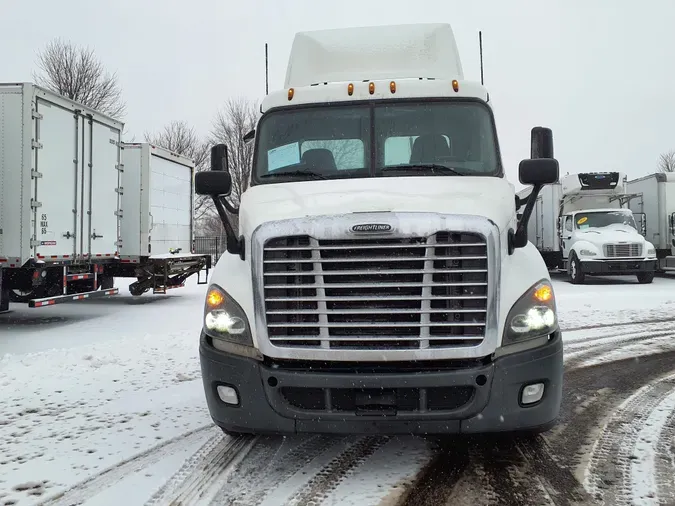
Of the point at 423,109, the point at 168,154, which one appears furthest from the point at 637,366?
the point at 168,154

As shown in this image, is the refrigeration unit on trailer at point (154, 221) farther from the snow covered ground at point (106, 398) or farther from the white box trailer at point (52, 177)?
the snow covered ground at point (106, 398)

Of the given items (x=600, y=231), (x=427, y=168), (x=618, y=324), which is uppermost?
(x=600, y=231)

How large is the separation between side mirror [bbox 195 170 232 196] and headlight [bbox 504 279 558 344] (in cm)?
229

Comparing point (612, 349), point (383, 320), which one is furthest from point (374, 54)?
point (612, 349)

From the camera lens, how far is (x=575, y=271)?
17.7m

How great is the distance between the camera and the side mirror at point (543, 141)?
4.46m

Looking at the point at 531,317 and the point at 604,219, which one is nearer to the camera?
the point at 531,317

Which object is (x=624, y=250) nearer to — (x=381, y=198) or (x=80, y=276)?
(x=80, y=276)

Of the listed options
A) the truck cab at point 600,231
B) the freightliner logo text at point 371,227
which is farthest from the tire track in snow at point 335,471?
the truck cab at point 600,231

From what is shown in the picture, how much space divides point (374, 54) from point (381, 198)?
107 inches

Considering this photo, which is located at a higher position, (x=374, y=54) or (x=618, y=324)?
(x=374, y=54)

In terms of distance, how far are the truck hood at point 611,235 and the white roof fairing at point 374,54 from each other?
13048 millimetres

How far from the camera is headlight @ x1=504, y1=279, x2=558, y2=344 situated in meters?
3.37

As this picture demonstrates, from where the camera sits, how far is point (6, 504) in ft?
10.5
